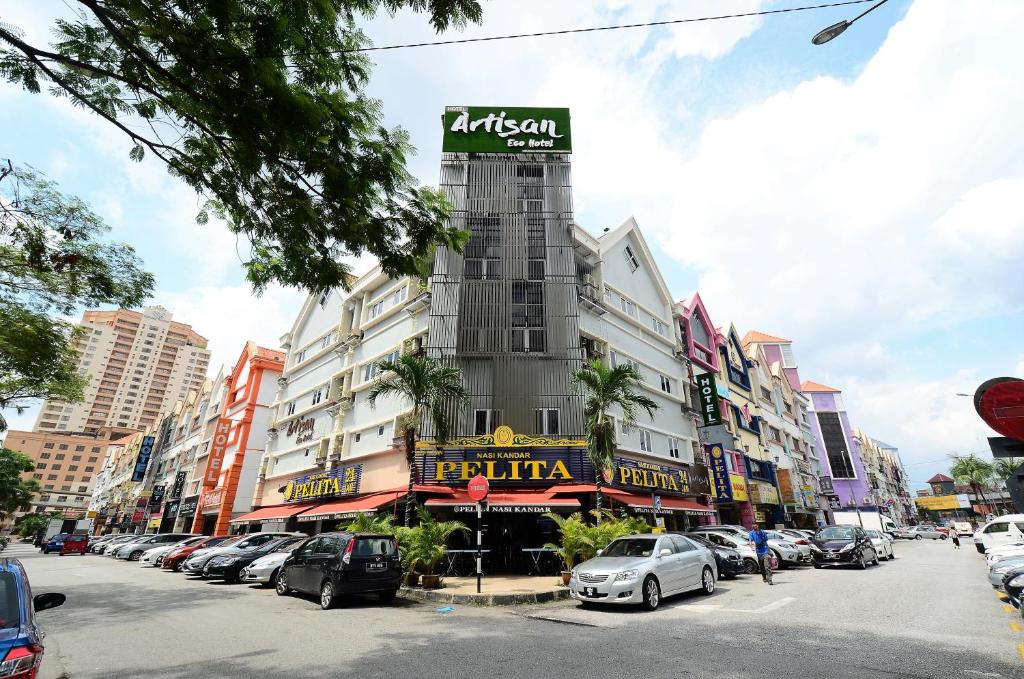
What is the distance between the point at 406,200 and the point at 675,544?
31.6 feet

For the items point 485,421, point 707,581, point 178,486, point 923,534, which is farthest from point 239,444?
point 923,534

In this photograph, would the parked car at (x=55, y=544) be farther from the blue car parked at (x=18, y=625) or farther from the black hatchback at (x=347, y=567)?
the blue car parked at (x=18, y=625)

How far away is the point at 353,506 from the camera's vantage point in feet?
68.2

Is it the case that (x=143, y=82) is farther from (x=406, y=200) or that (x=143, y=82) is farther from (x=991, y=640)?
(x=991, y=640)

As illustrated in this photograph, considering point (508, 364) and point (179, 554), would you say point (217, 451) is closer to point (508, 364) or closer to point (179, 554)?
point (179, 554)

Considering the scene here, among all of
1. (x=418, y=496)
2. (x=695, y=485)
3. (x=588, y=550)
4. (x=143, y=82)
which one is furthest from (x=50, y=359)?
(x=695, y=485)

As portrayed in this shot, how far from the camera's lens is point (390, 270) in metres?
6.99

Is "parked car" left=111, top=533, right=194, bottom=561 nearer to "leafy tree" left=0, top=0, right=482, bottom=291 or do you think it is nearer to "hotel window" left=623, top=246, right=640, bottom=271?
"leafy tree" left=0, top=0, right=482, bottom=291

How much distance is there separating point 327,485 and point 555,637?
69.3 ft

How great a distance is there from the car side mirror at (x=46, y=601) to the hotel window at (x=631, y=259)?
1162 inches

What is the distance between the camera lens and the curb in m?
10.7

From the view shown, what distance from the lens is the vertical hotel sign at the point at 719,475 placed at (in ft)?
93.9

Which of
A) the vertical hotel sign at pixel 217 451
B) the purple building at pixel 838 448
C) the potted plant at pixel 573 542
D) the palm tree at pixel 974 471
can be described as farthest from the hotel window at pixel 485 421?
the palm tree at pixel 974 471

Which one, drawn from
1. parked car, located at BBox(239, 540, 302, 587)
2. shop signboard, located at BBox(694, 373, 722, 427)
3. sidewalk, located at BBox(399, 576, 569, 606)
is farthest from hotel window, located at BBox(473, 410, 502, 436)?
shop signboard, located at BBox(694, 373, 722, 427)
